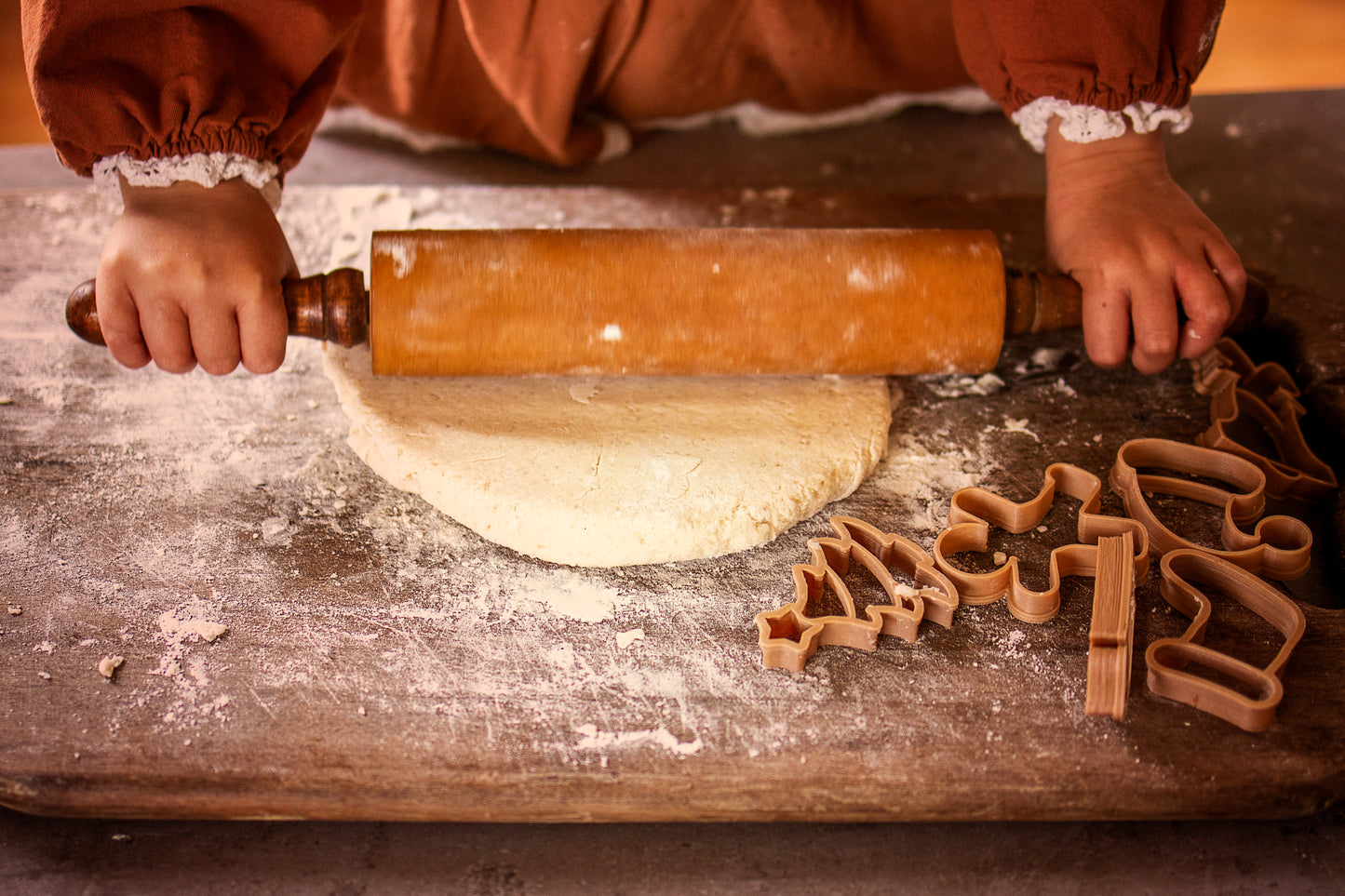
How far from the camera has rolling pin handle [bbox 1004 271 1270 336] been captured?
142 cm

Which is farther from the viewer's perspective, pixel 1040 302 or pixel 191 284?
pixel 1040 302

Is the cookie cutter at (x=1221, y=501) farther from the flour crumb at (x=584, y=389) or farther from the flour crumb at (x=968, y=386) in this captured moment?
the flour crumb at (x=584, y=389)

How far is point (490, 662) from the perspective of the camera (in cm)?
117

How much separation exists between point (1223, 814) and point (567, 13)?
175 cm

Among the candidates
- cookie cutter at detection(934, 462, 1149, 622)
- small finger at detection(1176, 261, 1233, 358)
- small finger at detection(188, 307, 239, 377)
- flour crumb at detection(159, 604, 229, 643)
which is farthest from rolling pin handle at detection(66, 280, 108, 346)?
small finger at detection(1176, 261, 1233, 358)

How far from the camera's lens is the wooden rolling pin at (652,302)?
1.33 m

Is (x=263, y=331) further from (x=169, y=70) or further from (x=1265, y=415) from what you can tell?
(x=1265, y=415)

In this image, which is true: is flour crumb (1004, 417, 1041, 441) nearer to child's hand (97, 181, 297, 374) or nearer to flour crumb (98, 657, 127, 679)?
child's hand (97, 181, 297, 374)

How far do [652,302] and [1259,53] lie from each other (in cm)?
403

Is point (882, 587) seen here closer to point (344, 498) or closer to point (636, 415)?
point (636, 415)

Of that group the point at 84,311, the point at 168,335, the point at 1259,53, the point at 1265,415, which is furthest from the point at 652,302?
the point at 1259,53

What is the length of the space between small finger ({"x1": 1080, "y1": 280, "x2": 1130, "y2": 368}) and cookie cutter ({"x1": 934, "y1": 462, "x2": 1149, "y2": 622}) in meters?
0.19

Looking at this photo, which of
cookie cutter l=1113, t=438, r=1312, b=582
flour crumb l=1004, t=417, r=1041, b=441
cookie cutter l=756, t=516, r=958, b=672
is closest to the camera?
cookie cutter l=756, t=516, r=958, b=672

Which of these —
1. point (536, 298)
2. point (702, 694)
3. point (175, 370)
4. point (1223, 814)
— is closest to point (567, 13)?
point (536, 298)
